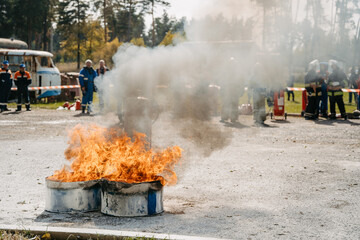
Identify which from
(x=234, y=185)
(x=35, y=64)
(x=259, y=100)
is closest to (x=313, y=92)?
(x=259, y=100)

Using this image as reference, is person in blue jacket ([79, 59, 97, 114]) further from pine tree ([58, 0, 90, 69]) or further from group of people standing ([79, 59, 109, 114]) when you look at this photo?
pine tree ([58, 0, 90, 69])

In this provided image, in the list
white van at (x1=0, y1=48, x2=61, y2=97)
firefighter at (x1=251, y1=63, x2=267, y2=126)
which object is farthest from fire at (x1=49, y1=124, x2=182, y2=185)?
white van at (x1=0, y1=48, x2=61, y2=97)

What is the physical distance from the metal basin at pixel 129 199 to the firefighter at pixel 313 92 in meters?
13.5

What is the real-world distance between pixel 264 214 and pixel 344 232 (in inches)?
37.6

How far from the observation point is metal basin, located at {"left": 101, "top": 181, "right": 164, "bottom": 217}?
4988 millimetres

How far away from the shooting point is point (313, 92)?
56.5 feet

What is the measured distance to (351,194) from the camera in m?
6.12

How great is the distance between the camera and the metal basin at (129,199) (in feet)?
16.4

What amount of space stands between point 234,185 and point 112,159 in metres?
2.19

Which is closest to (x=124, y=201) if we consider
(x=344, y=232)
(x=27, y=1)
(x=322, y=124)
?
(x=344, y=232)

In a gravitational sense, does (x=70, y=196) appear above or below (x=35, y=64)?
below

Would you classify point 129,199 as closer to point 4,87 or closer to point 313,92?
point 313,92

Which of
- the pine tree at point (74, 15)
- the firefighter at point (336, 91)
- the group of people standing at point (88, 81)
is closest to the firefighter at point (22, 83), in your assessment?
the group of people standing at point (88, 81)

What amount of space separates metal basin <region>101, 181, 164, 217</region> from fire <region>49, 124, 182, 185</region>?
0.18 metres
